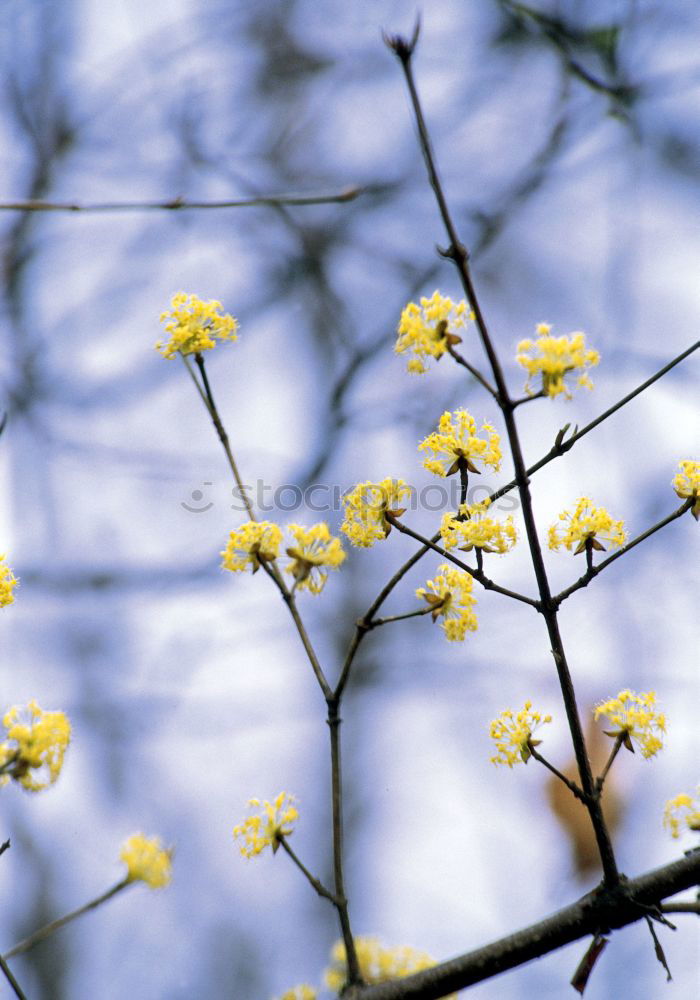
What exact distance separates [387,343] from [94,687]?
272 cm

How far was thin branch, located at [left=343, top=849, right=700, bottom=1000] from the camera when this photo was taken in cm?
105

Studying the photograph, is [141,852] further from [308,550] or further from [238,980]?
[238,980]

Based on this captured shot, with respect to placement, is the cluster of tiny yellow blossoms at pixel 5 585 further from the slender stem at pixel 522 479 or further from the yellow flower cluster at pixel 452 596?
the slender stem at pixel 522 479

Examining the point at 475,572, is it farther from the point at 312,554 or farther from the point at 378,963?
the point at 378,963

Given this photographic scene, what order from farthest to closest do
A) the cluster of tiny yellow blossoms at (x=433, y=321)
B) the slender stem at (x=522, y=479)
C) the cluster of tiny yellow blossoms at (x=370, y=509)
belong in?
the cluster of tiny yellow blossoms at (x=370, y=509) < the cluster of tiny yellow blossoms at (x=433, y=321) < the slender stem at (x=522, y=479)

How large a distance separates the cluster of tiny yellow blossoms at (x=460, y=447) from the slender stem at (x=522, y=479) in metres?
0.18

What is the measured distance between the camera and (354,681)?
543 cm

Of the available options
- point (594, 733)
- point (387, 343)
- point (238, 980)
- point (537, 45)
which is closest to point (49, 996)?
point (238, 980)

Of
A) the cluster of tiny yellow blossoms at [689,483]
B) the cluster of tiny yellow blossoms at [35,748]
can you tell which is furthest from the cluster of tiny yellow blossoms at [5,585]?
the cluster of tiny yellow blossoms at [689,483]

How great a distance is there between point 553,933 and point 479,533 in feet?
1.53

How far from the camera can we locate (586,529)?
3.83 ft

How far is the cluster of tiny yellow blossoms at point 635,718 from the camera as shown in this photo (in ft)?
3.71

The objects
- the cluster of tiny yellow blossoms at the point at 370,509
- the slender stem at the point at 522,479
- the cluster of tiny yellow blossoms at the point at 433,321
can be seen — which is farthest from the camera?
the cluster of tiny yellow blossoms at the point at 370,509

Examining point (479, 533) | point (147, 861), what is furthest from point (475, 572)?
point (147, 861)
